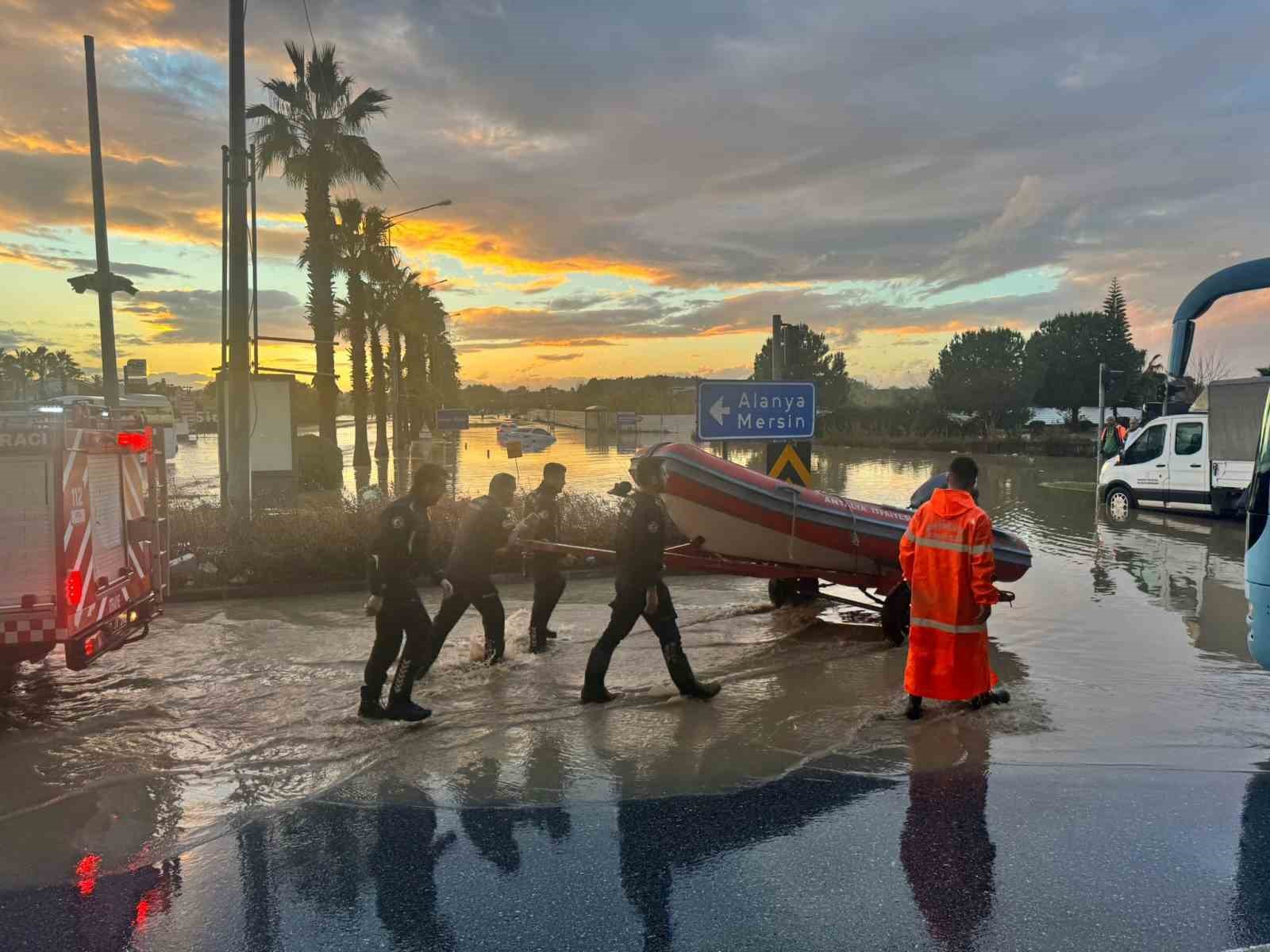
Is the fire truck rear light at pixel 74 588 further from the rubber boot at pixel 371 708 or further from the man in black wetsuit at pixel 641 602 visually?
the man in black wetsuit at pixel 641 602

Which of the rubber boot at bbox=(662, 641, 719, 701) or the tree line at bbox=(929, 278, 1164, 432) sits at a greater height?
the tree line at bbox=(929, 278, 1164, 432)

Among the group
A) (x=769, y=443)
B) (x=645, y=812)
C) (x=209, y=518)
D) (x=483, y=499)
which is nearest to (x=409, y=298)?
(x=209, y=518)

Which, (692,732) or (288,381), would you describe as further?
(288,381)

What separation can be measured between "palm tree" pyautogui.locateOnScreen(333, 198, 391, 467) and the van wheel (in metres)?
23.3

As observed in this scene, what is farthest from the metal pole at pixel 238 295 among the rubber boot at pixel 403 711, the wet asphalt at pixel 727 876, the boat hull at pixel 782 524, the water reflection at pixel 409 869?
the wet asphalt at pixel 727 876

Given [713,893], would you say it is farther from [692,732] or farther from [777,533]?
[777,533]

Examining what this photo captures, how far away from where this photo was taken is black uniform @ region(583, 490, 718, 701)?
6234mm

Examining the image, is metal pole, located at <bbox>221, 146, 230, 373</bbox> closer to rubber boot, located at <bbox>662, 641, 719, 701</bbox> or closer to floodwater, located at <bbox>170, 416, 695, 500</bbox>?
floodwater, located at <bbox>170, 416, 695, 500</bbox>

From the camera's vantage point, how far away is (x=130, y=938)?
3373 millimetres

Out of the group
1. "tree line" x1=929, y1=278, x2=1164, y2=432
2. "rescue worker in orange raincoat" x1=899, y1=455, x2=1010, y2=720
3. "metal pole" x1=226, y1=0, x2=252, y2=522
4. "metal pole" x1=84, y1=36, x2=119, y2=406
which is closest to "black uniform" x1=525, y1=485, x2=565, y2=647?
"rescue worker in orange raincoat" x1=899, y1=455, x2=1010, y2=720

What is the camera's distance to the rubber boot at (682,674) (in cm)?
626

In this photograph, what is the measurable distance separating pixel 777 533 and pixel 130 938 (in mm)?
5950

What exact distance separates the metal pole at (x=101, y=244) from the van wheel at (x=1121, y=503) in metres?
19.2

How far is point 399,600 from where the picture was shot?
5812mm
